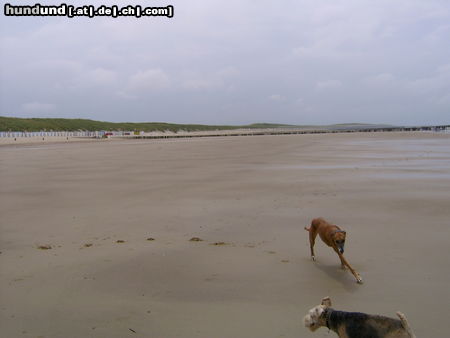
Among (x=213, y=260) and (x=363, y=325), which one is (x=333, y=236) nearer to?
(x=213, y=260)

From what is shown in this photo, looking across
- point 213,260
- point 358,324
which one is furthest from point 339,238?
point 358,324

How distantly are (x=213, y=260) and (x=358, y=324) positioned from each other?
2869 mm

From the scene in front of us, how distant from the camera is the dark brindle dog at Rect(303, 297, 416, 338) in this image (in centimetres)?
278

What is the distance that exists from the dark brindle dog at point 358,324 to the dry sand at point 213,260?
67cm

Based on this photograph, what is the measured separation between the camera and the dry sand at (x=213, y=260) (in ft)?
13.0

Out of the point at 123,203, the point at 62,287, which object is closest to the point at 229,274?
the point at 62,287

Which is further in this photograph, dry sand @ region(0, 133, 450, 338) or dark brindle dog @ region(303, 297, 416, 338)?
dry sand @ region(0, 133, 450, 338)

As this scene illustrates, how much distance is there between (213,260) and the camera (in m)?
5.55

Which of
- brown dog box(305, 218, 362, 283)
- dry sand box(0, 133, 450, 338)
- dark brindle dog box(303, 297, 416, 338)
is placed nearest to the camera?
dark brindle dog box(303, 297, 416, 338)

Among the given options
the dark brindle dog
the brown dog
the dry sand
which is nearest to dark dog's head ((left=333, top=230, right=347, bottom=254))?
the brown dog

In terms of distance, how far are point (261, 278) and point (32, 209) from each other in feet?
19.9

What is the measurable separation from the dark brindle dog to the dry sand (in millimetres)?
671

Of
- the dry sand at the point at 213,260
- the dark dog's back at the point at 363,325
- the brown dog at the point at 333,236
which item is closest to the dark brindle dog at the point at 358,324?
the dark dog's back at the point at 363,325

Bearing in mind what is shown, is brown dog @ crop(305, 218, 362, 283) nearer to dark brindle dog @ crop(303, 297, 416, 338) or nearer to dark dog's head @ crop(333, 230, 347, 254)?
dark dog's head @ crop(333, 230, 347, 254)
